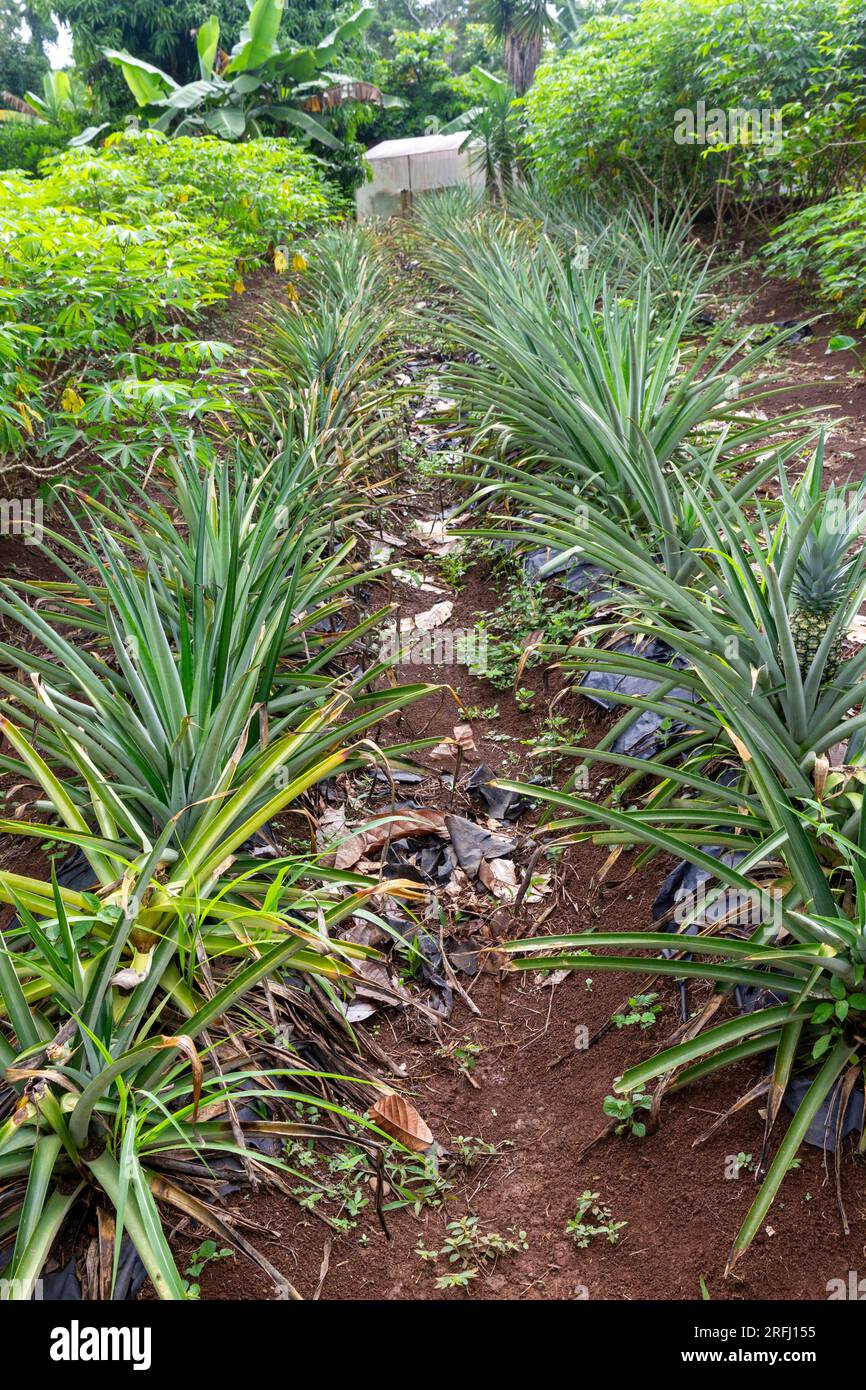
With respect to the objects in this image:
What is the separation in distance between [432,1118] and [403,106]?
2197 cm

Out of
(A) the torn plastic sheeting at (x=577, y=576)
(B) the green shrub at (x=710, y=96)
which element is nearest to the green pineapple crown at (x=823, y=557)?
(A) the torn plastic sheeting at (x=577, y=576)

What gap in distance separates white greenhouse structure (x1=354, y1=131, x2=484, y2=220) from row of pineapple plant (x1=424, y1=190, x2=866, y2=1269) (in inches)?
649

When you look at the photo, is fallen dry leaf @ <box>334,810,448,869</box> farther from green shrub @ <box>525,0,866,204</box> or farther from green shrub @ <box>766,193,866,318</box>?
green shrub @ <box>525,0,866,204</box>

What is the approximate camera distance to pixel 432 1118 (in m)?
1.85

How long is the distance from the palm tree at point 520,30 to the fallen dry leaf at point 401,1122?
2234 cm

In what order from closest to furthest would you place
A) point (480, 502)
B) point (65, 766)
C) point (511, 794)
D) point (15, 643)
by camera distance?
point (65, 766) → point (511, 794) → point (15, 643) → point (480, 502)

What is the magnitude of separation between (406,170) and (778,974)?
65.6ft

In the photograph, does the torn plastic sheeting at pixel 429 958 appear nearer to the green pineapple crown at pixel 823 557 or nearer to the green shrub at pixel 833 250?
the green pineapple crown at pixel 823 557

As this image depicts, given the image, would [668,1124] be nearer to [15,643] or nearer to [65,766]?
[65,766]

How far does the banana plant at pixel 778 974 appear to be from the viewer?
4.79 feet

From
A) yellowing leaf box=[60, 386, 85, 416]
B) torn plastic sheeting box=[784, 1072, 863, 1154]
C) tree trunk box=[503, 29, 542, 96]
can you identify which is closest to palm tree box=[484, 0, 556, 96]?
tree trunk box=[503, 29, 542, 96]

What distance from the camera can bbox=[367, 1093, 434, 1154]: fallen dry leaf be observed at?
1.73 meters

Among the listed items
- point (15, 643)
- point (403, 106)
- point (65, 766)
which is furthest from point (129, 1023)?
point (403, 106)

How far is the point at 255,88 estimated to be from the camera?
521 inches
